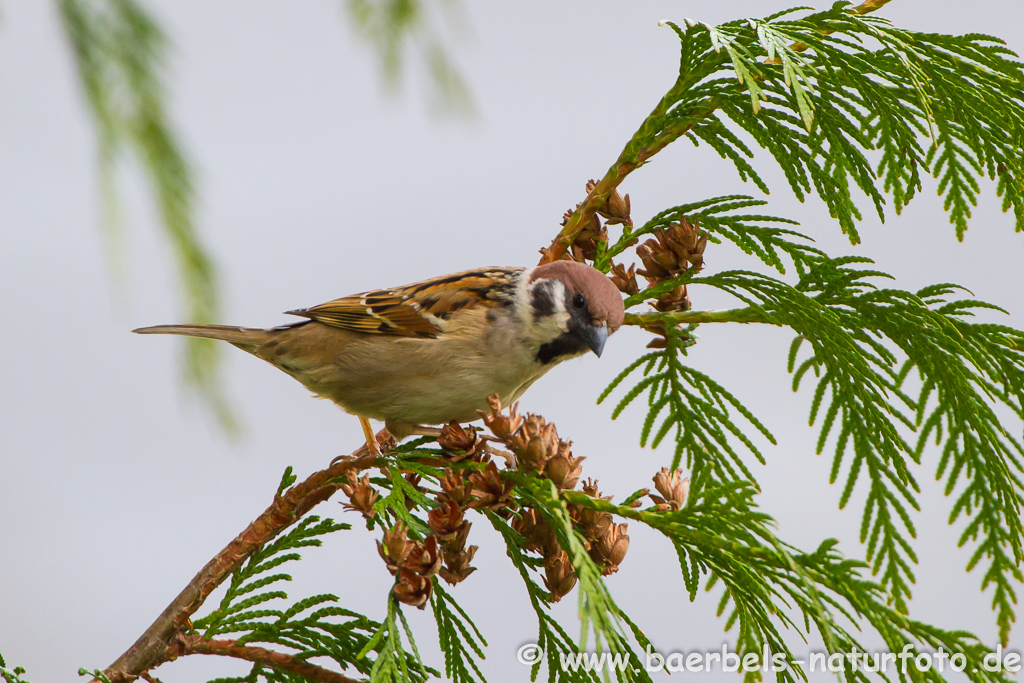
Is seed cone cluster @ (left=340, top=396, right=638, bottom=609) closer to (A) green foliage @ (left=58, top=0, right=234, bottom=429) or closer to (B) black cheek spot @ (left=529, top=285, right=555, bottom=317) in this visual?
(B) black cheek spot @ (left=529, top=285, right=555, bottom=317)

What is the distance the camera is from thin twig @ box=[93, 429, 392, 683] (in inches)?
41.1

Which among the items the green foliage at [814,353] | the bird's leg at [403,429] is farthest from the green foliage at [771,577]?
the bird's leg at [403,429]

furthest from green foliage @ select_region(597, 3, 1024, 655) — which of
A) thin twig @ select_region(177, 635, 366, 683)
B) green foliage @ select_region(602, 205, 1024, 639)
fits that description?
thin twig @ select_region(177, 635, 366, 683)

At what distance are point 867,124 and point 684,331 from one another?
1.20ft

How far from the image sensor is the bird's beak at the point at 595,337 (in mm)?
1284

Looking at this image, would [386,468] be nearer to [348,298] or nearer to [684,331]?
[684,331]

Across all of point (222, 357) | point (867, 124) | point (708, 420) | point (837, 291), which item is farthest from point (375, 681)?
point (222, 357)

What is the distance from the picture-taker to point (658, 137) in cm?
115

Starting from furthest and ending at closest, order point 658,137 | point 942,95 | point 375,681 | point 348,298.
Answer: point 348,298
point 658,137
point 942,95
point 375,681

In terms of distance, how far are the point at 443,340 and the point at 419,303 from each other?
0.40ft

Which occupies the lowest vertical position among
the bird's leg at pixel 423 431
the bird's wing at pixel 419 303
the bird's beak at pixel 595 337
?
the bird's leg at pixel 423 431

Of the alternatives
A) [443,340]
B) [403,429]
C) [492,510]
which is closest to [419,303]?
[443,340]

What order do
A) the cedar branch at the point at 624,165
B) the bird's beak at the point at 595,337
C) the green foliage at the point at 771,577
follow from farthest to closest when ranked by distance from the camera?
the bird's beak at the point at 595,337 < the cedar branch at the point at 624,165 < the green foliage at the point at 771,577

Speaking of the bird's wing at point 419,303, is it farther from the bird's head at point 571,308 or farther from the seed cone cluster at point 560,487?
the seed cone cluster at point 560,487
